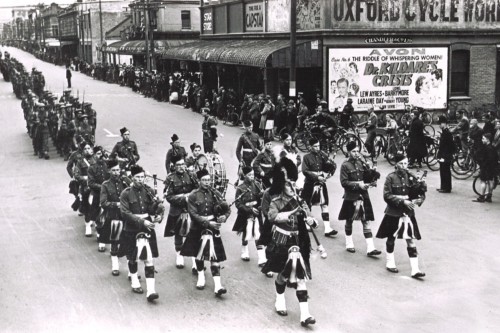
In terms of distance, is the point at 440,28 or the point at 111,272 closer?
the point at 111,272

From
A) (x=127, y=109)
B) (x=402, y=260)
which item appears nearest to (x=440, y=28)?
(x=127, y=109)

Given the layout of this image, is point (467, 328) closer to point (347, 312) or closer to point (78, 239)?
point (347, 312)

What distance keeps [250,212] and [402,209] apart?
2.43 metres

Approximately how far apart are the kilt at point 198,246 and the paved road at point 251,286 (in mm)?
595

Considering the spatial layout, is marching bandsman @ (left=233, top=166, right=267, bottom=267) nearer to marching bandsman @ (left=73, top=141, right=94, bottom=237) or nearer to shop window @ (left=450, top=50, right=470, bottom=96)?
marching bandsman @ (left=73, top=141, right=94, bottom=237)

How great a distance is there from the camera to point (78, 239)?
13117 millimetres

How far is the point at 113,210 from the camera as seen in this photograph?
11.1m

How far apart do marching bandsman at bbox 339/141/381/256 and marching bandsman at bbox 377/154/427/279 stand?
816mm

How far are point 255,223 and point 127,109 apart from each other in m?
26.9

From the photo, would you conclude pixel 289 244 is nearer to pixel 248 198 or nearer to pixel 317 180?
pixel 248 198

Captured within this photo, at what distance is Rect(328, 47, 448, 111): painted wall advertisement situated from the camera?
27.6m

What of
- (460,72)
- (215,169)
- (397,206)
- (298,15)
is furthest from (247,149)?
(460,72)

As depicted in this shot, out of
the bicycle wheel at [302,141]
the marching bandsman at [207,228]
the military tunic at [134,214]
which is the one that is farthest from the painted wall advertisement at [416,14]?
the military tunic at [134,214]

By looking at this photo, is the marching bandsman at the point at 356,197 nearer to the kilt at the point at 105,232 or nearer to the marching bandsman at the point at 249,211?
the marching bandsman at the point at 249,211
